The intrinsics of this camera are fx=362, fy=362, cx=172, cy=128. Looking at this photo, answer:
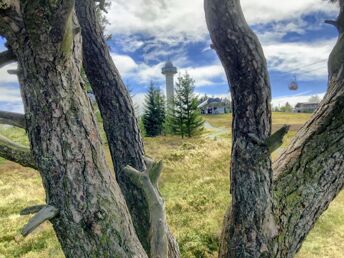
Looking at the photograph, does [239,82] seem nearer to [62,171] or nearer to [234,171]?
[234,171]

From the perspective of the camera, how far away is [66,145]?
2354 mm

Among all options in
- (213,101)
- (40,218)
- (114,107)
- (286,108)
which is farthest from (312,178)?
(286,108)

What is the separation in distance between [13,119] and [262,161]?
219 cm

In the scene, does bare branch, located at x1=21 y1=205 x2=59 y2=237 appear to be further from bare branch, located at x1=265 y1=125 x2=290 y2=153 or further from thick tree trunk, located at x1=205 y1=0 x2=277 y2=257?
bare branch, located at x1=265 y1=125 x2=290 y2=153

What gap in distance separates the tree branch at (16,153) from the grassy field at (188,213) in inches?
202

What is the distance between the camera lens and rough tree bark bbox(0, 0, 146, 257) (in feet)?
7.52

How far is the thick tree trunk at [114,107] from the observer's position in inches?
159

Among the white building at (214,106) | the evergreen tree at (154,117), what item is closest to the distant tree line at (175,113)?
the evergreen tree at (154,117)

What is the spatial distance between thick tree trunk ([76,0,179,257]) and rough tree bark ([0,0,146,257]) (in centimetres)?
156

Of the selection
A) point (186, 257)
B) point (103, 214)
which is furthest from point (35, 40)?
point (186, 257)

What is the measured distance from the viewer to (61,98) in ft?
7.71

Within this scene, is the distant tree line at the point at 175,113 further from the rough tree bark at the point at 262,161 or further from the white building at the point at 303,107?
the white building at the point at 303,107

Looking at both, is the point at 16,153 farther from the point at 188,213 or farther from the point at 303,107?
the point at 303,107

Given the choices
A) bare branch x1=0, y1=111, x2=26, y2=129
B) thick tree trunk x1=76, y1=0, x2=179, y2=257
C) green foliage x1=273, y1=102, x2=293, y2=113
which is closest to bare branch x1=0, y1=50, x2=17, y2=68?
bare branch x1=0, y1=111, x2=26, y2=129
